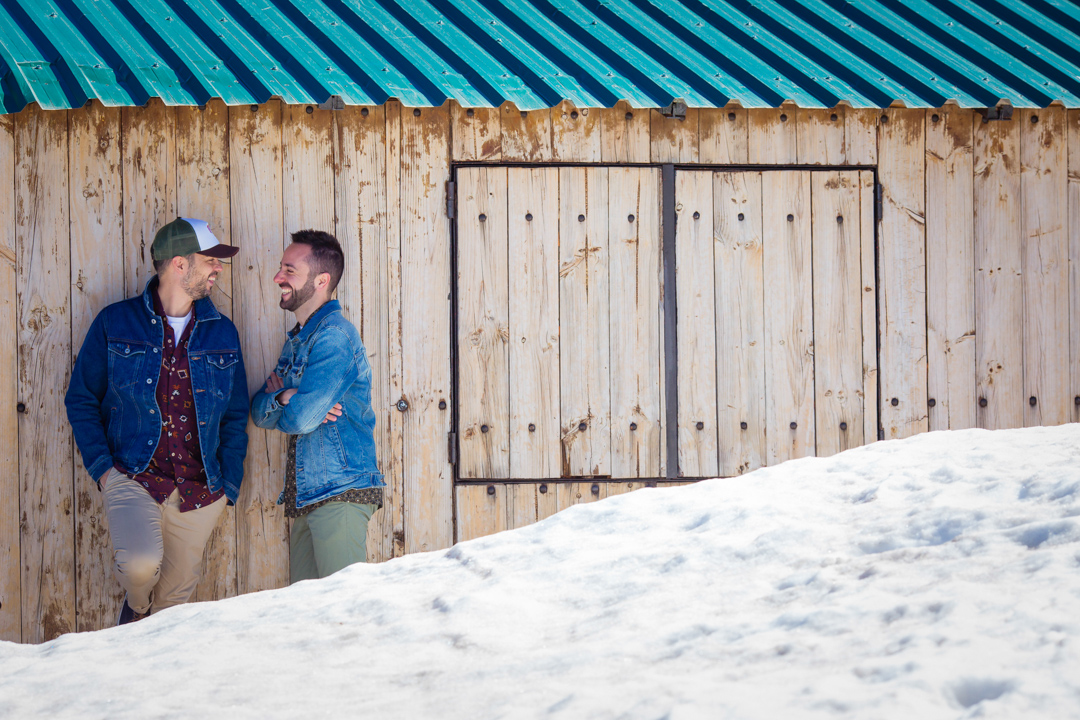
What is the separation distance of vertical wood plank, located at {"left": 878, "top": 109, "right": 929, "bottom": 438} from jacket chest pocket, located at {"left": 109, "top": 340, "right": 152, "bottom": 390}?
150 inches

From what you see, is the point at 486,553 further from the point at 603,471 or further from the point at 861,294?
the point at 861,294

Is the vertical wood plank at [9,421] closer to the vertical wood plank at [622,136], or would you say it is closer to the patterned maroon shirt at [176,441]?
the patterned maroon shirt at [176,441]

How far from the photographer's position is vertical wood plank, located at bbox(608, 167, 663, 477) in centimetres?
460

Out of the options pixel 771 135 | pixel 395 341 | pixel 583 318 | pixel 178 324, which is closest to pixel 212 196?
pixel 178 324

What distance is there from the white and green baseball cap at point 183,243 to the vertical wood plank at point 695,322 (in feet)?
7.52

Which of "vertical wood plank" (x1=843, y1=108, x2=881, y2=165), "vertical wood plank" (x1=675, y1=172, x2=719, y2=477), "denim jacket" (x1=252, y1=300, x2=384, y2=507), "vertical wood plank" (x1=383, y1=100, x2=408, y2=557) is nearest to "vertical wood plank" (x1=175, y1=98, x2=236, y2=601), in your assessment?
"denim jacket" (x1=252, y1=300, x2=384, y2=507)

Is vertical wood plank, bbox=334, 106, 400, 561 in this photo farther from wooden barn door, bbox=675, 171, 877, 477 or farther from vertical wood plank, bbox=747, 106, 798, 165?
vertical wood plank, bbox=747, 106, 798, 165


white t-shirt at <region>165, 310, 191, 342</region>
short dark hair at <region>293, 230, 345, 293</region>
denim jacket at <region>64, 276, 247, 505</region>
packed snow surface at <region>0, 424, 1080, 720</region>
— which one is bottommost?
packed snow surface at <region>0, 424, 1080, 720</region>

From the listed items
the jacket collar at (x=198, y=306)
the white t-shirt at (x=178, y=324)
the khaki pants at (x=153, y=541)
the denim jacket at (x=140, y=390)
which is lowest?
the khaki pants at (x=153, y=541)

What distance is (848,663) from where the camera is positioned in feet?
4.53

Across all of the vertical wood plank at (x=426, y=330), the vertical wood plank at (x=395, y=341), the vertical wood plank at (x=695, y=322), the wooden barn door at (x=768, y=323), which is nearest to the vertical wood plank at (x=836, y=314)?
the wooden barn door at (x=768, y=323)

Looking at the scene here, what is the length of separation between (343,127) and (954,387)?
3582mm

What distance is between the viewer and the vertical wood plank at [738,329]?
4.66 meters

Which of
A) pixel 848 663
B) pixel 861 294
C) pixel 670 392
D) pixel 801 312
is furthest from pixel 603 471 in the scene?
pixel 848 663
